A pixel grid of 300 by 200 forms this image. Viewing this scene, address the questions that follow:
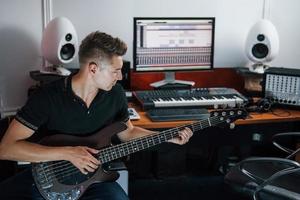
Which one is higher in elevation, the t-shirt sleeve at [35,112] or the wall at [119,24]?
the wall at [119,24]

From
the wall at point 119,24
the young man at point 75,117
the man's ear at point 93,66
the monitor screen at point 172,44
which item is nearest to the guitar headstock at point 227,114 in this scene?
the young man at point 75,117

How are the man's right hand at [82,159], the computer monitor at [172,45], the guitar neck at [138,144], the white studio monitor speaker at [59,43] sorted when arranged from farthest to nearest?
the computer monitor at [172,45]
the white studio monitor speaker at [59,43]
the guitar neck at [138,144]
the man's right hand at [82,159]

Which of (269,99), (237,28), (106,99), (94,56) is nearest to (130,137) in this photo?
(106,99)

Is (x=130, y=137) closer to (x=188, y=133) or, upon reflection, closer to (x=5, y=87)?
(x=188, y=133)

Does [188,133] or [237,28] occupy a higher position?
[237,28]

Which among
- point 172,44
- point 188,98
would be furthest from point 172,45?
point 188,98

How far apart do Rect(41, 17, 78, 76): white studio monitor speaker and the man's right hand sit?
805 millimetres

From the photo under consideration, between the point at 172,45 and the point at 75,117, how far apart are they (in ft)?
3.28

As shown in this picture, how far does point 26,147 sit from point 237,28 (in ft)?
6.09

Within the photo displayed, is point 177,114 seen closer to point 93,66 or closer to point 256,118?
point 256,118

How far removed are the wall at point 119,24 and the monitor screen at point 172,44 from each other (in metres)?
0.25

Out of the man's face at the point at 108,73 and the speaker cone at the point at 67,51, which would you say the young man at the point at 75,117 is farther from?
the speaker cone at the point at 67,51

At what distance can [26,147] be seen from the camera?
6.48ft

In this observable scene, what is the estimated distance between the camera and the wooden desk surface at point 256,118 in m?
2.41
